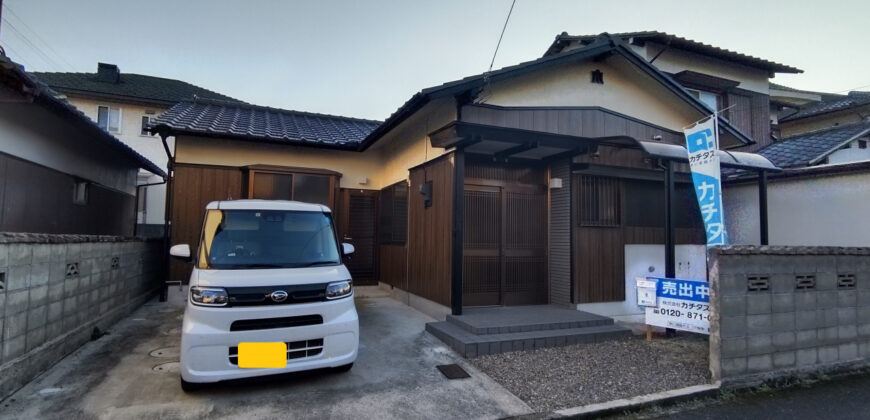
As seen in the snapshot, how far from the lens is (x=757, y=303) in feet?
13.8

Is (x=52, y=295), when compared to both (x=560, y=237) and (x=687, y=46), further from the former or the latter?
(x=687, y=46)

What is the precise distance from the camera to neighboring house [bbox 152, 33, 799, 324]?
599cm

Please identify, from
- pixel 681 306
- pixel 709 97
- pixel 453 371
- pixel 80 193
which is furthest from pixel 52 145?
pixel 709 97

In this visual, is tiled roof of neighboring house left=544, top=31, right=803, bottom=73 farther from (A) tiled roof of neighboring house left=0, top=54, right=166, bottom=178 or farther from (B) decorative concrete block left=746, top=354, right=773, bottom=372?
(A) tiled roof of neighboring house left=0, top=54, right=166, bottom=178

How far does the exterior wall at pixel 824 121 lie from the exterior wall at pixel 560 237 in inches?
481

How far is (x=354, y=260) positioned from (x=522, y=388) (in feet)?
19.2

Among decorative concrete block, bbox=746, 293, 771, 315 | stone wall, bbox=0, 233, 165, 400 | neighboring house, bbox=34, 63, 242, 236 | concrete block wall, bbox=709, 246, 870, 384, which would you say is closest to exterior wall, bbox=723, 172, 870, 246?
concrete block wall, bbox=709, 246, 870, 384

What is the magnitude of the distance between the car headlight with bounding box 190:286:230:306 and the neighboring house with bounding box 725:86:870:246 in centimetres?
908

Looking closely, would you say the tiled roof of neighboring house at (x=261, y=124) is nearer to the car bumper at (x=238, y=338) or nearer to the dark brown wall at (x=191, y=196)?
the dark brown wall at (x=191, y=196)

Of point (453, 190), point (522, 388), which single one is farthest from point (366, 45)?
point (522, 388)

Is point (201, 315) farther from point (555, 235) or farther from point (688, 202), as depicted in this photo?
point (688, 202)

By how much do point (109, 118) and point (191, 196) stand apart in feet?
40.6

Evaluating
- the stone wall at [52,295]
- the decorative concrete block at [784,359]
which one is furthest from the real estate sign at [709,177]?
the stone wall at [52,295]

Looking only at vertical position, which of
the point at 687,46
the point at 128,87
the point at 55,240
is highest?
the point at 128,87
